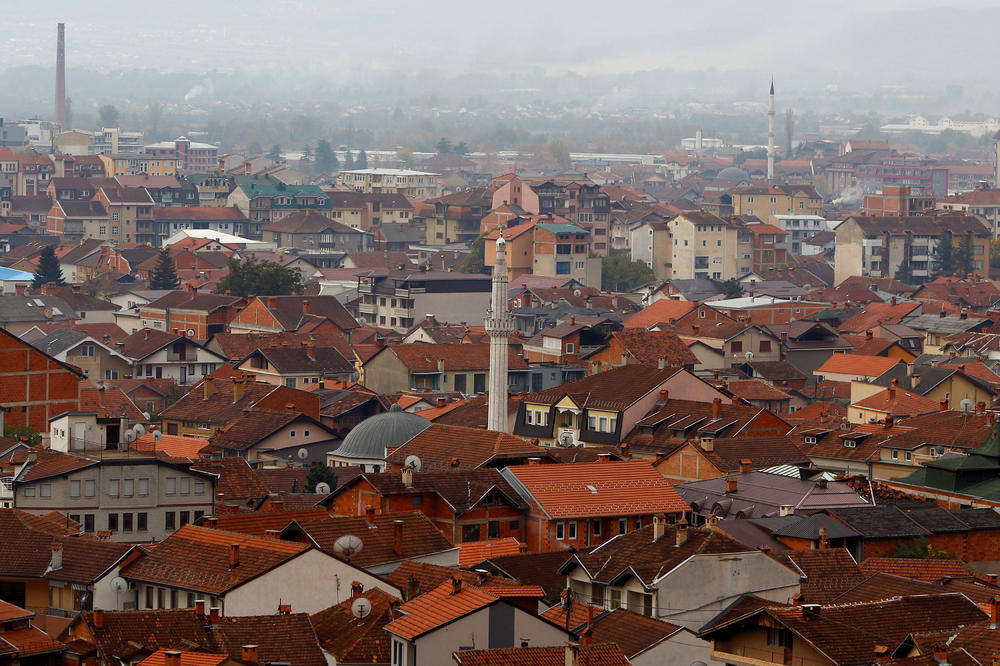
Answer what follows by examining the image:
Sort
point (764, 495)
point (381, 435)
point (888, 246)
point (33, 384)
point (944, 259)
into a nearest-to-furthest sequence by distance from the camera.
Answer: point (764, 495) < point (381, 435) < point (33, 384) < point (944, 259) < point (888, 246)

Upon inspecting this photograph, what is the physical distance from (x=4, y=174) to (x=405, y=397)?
88977 mm

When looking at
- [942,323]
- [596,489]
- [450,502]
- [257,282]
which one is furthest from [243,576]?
[257,282]

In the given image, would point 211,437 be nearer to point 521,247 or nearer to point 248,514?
point 248,514

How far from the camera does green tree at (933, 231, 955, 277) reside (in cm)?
10256

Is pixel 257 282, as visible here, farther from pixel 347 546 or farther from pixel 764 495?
pixel 347 546

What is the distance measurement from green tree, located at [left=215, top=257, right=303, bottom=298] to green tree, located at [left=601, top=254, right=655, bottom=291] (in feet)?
66.8

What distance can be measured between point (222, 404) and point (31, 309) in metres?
24.8

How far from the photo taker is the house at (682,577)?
85.4 ft

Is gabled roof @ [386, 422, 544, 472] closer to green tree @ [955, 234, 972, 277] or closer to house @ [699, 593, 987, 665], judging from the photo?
house @ [699, 593, 987, 665]

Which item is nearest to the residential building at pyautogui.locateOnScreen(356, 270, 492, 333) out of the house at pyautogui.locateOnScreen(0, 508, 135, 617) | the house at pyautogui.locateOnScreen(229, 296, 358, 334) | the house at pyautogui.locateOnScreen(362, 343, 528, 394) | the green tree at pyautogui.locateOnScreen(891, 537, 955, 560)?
the house at pyautogui.locateOnScreen(229, 296, 358, 334)

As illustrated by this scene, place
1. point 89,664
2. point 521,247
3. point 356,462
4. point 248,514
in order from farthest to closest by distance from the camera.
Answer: point 521,247
point 356,462
point 248,514
point 89,664

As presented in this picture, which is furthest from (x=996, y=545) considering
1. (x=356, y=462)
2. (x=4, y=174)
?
(x=4, y=174)

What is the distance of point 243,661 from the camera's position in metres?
21.5

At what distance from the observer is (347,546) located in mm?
27703
